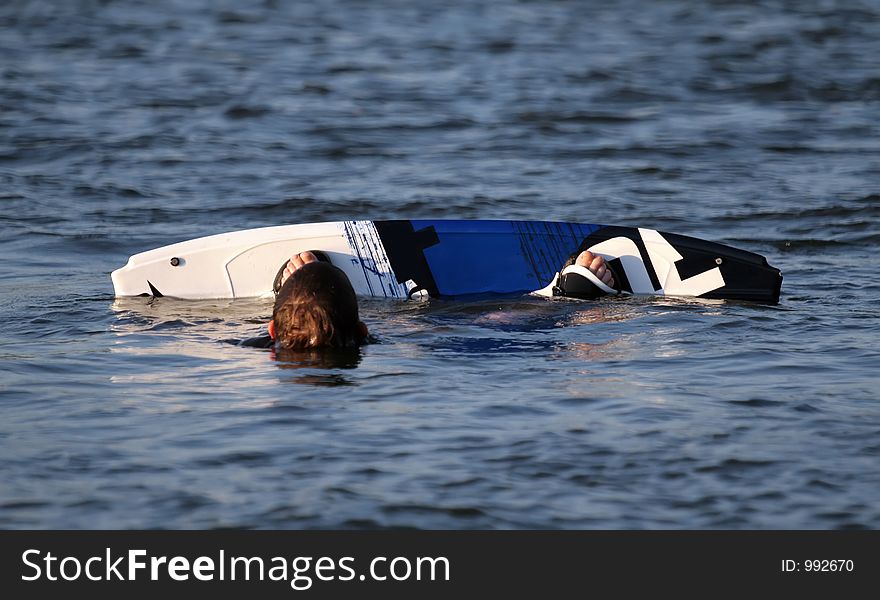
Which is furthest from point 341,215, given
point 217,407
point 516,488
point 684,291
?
point 516,488

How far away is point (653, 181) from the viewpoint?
11992mm

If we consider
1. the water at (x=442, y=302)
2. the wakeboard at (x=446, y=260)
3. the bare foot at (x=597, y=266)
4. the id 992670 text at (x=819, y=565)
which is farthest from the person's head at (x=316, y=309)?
the id 992670 text at (x=819, y=565)

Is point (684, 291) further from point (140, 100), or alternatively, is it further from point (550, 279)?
point (140, 100)

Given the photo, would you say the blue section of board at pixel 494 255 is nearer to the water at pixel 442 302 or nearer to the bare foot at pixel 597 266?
the bare foot at pixel 597 266

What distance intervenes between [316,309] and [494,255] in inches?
74.4

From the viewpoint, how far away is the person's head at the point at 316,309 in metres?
6.23

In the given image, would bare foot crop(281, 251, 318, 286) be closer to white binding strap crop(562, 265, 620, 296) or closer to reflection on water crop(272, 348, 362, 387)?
reflection on water crop(272, 348, 362, 387)

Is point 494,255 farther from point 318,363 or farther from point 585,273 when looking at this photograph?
point 318,363

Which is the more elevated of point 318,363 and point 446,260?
point 446,260

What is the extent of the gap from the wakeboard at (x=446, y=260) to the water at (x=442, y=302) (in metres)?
0.20

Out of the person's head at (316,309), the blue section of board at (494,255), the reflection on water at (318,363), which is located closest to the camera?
the reflection on water at (318,363)

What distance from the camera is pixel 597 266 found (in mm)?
7664

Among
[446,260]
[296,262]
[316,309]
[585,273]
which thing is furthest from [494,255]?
[316,309]

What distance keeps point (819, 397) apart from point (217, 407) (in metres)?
2.62
